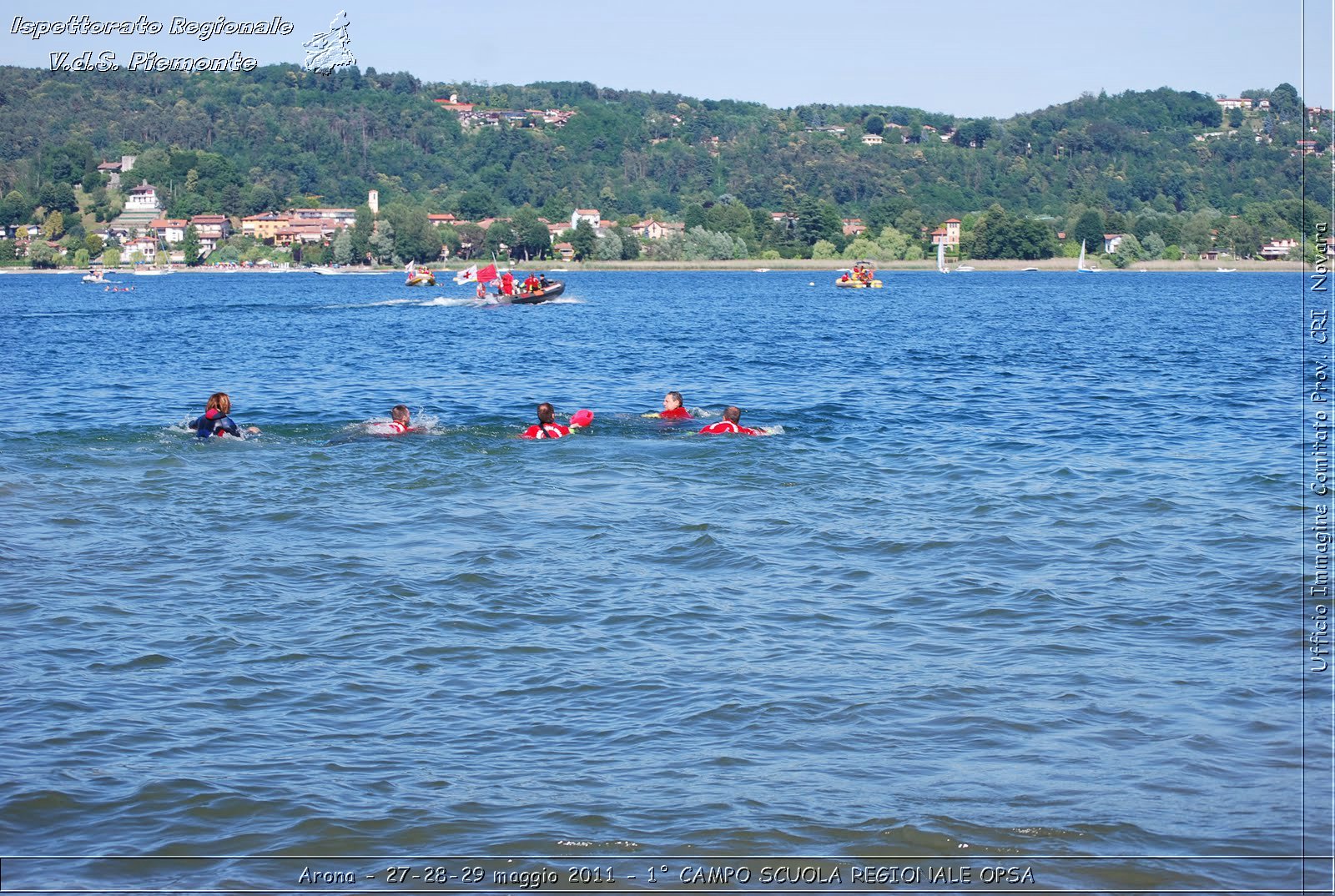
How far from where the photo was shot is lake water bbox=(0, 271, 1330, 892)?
6621mm

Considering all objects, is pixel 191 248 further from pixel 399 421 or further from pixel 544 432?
pixel 544 432

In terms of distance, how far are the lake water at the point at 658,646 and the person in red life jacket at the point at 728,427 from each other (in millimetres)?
178

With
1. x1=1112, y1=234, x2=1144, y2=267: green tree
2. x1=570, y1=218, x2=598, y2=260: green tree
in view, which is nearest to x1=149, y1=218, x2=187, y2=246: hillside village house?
x1=570, y1=218, x2=598, y2=260: green tree

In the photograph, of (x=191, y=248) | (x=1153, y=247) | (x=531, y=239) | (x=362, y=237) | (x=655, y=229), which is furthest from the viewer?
(x=655, y=229)

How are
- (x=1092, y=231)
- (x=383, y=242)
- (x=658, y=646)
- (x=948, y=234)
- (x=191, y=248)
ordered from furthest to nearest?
(x=191, y=248) < (x=948, y=234) < (x=1092, y=231) < (x=383, y=242) < (x=658, y=646)

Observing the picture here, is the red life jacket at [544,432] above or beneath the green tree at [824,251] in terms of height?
beneath

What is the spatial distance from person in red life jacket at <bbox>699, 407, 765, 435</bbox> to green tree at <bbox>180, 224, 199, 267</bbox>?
177450mm

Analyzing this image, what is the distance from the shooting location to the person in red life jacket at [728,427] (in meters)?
19.3

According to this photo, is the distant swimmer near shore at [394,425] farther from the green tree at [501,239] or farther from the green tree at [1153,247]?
the green tree at [1153,247]

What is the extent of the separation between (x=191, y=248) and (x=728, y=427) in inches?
7022

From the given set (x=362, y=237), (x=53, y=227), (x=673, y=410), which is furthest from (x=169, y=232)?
(x=673, y=410)

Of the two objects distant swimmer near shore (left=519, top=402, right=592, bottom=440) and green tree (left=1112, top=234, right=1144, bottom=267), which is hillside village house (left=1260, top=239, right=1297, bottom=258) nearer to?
green tree (left=1112, top=234, right=1144, bottom=267)

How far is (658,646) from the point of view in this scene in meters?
9.59

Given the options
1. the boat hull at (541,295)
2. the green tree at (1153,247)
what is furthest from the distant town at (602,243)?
the boat hull at (541,295)
